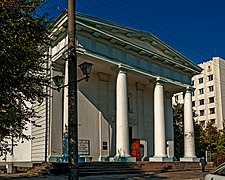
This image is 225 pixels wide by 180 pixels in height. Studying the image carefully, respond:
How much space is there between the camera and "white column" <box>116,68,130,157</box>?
23.3 m

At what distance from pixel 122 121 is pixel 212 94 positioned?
58.6m

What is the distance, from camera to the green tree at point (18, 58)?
9.72 metres

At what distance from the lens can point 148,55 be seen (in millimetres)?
27547

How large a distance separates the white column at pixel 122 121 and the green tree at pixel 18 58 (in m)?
12.5

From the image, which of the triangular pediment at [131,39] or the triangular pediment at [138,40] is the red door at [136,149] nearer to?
the triangular pediment at [131,39]

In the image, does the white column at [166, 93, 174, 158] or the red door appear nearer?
the red door

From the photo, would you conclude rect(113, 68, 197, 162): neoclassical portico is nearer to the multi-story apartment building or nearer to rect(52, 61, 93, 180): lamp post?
rect(52, 61, 93, 180): lamp post

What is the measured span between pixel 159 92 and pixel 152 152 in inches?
243

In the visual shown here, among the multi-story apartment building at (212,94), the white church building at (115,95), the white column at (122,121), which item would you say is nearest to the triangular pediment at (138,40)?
the white church building at (115,95)

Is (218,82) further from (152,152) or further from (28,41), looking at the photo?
(28,41)

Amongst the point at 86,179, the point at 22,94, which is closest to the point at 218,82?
the point at 86,179

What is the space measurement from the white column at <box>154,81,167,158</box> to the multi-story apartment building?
51038mm

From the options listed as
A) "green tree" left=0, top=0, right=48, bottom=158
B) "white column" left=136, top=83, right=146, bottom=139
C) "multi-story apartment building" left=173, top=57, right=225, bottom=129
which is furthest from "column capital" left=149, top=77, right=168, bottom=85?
"multi-story apartment building" left=173, top=57, right=225, bottom=129

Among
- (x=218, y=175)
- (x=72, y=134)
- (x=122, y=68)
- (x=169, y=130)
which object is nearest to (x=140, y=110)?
(x=169, y=130)
